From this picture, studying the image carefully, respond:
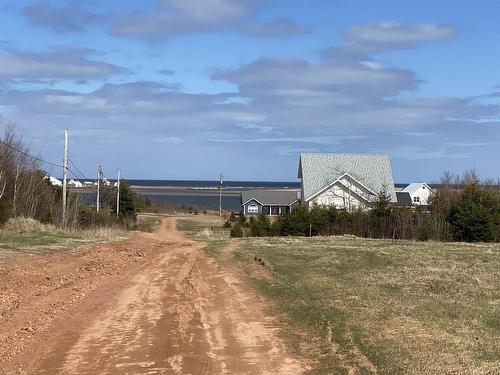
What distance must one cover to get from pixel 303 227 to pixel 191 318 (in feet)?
106

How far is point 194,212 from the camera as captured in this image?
4018 inches

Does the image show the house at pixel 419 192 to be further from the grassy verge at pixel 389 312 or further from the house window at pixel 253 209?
the grassy verge at pixel 389 312

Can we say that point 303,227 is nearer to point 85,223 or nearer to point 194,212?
point 85,223

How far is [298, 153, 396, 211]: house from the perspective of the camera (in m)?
62.6

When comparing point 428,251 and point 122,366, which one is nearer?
point 122,366

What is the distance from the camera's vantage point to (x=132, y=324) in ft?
33.1

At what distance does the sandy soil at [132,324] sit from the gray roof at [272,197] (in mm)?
Result: 67984

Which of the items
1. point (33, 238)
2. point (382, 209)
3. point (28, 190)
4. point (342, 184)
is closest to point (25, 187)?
point (28, 190)

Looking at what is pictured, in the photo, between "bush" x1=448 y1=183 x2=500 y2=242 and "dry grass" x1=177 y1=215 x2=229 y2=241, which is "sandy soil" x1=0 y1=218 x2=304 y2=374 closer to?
"dry grass" x1=177 y1=215 x2=229 y2=241

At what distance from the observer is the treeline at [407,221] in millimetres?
36969

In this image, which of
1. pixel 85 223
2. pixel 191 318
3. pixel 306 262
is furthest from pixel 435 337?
pixel 85 223

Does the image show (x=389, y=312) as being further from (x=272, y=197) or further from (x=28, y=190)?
(x=272, y=197)

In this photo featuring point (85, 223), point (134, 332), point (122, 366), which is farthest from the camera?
point (85, 223)

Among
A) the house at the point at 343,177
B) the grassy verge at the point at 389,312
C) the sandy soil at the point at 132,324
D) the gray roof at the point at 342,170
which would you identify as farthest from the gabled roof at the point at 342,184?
the sandy soil at the point at 132,324
